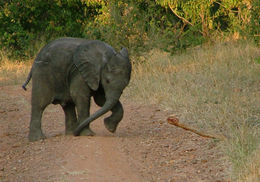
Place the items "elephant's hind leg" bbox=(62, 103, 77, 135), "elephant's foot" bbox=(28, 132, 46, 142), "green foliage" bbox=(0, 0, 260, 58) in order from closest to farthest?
1. "elephant's foot" bbox=(28, 132, 46, 142)
2. "elephant's hind leg" bbox=(62, 103, 77, 135)
3. "green foliage" bbox=(0, 0, 260, 58)

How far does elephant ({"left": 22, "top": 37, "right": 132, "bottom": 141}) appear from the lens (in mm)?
7816

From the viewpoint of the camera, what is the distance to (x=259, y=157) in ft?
18.2

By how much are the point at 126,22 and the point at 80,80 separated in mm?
7248

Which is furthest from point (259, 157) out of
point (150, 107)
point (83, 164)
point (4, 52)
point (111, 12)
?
point (4, 52)

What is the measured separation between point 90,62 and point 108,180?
2.69 meters

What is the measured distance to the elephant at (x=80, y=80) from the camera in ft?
25.6

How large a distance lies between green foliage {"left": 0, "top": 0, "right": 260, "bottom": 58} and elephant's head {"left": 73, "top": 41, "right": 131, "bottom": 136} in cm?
579

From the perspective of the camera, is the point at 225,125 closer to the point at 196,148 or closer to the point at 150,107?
the point at 196,148

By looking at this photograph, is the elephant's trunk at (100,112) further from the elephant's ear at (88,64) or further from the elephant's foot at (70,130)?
the elephant's foot at (70,130)

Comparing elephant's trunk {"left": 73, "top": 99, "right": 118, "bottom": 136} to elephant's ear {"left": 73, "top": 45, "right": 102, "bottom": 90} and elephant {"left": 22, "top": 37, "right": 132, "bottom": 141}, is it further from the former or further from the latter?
elephant's ear {"left": 73, "top": 45, "right": 102, "bottom": 90}

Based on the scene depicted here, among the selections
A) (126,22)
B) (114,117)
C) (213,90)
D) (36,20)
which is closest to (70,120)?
(114,117)

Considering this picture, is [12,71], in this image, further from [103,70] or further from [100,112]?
[100,112]

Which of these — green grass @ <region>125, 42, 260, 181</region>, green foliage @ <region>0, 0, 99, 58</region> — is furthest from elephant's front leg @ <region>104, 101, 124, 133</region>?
green foliage @ <region>0, 0, 99, 58</region>

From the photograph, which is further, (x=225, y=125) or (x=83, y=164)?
(x=225, y=125)
